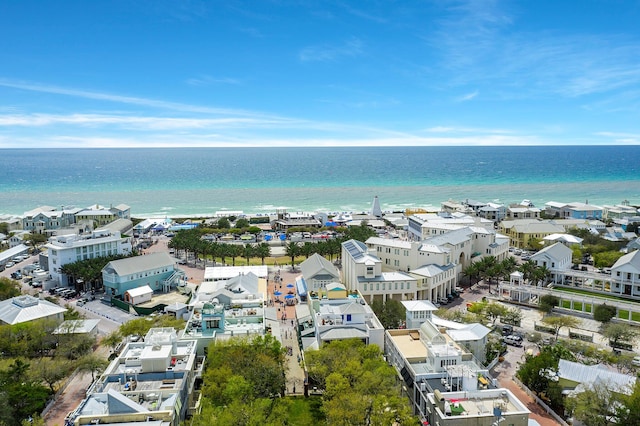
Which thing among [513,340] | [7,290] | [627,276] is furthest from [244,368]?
[627,276]

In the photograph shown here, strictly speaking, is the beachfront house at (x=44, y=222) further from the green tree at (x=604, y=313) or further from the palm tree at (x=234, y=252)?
the green tree at (x=604, y=313)

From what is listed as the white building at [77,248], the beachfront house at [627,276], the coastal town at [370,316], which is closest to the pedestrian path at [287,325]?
the coastal town at [370,316]

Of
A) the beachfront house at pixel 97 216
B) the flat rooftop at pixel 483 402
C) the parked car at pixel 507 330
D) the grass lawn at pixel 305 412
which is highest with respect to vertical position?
the beachfront house at pixel 97 216

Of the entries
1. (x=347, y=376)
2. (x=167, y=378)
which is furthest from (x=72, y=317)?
(x=347, y=376)

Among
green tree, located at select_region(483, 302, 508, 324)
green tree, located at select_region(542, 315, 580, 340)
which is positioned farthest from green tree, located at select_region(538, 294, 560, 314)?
green tree, located at select_region(483, 302, 508, 324)

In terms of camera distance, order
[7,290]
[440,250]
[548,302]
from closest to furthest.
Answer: [548,302], [7,290], [440,250]

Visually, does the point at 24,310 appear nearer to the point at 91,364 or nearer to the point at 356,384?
the point at 91,364

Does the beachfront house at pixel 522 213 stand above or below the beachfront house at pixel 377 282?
above

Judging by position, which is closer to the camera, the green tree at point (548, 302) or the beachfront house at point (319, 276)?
the green tree at point (548, 302)
